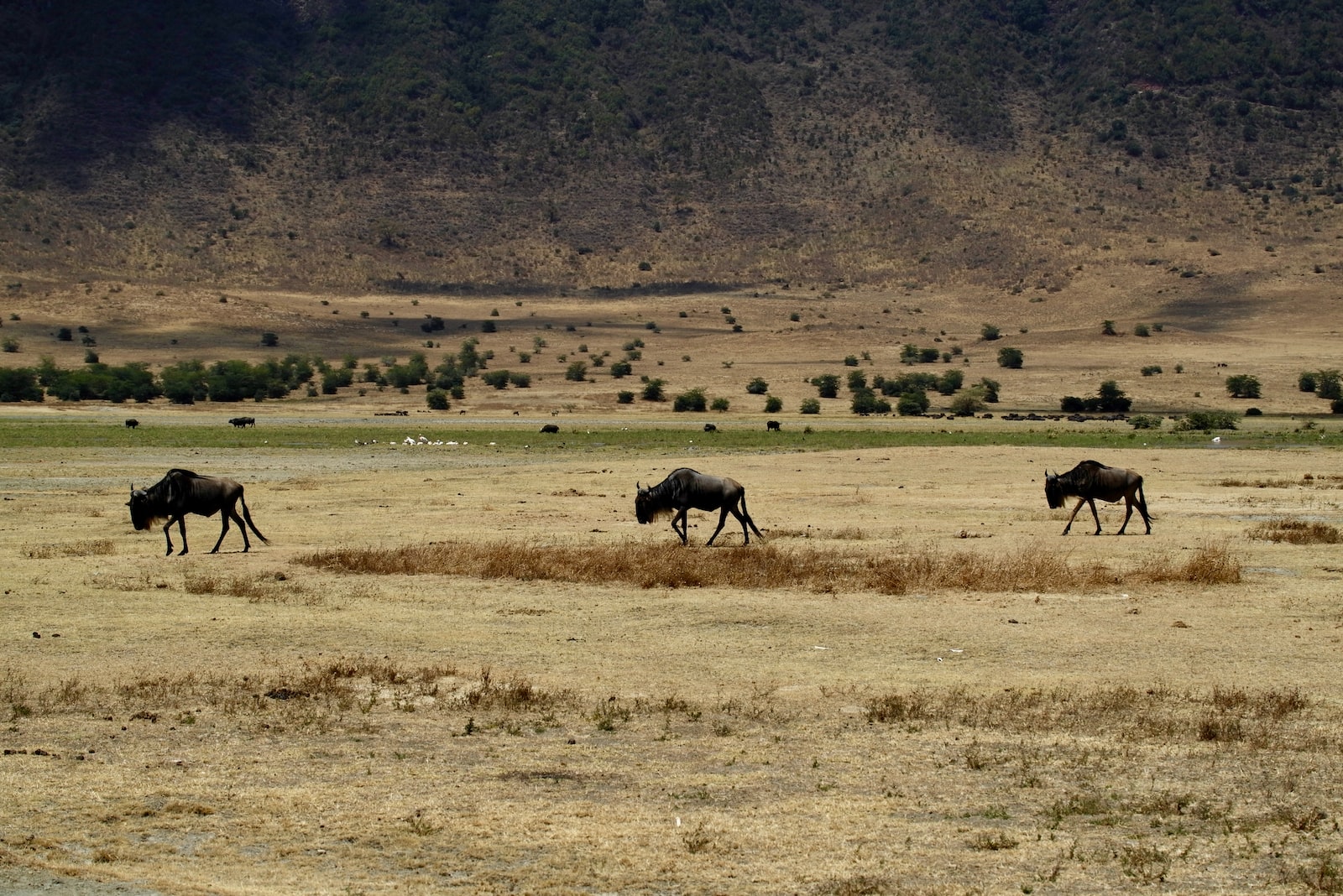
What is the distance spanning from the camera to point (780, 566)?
20.8 metres

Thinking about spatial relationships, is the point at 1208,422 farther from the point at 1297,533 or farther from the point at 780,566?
the point at 780,566

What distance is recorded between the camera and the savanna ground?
9250mm

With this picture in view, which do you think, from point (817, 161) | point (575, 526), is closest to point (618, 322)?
point (817, 161)

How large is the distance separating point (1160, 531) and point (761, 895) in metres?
19.0

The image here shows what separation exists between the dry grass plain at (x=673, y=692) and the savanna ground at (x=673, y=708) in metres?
0.05

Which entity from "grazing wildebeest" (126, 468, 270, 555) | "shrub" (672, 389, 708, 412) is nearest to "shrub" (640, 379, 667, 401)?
"shrub" (672, 389, 708, 412)

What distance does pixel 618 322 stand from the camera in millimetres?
106625

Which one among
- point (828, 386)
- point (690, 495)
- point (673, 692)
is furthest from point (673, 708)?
point (828, 386)

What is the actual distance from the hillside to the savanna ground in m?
92.9

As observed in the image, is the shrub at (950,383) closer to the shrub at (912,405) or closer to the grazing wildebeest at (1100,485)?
the shrub at (912,405)

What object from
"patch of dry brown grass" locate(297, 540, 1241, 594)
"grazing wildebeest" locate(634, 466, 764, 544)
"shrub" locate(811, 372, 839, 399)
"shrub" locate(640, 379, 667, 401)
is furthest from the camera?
"shrub" locate(811, 372, 839, 399)

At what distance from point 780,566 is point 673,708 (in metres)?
8.06

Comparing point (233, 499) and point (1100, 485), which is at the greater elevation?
point (233, 499)

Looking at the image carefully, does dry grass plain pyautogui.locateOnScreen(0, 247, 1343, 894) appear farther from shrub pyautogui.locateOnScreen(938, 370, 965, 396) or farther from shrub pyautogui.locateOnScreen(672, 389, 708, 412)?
shrub pyautogui.locateOnScreen(938, 370, 965, 396)
